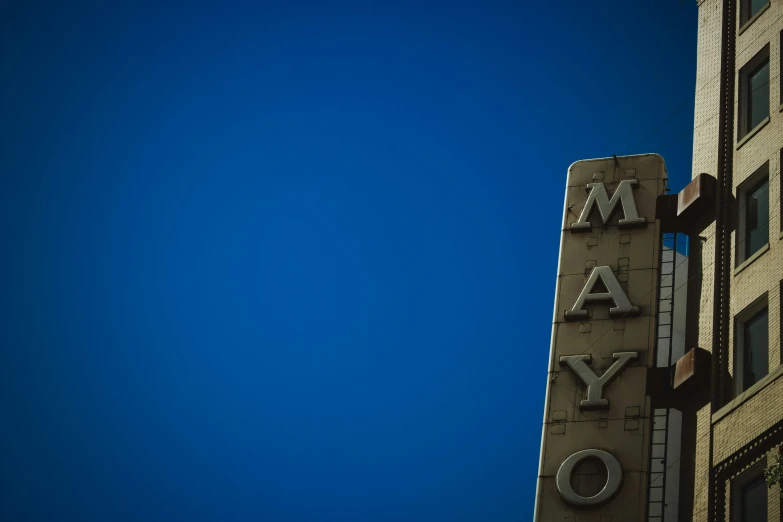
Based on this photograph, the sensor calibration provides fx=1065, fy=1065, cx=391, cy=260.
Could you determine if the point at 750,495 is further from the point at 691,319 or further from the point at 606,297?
the point at 606,297

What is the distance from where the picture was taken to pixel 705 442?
32.2 metres

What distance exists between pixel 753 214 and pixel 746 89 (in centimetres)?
547

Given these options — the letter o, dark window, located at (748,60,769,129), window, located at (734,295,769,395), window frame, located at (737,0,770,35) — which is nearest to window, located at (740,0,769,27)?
window frame, located at (737,0,770,35)

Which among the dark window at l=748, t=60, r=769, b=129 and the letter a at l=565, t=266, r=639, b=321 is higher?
the dark window at l=748, t=60, r=769, b=129

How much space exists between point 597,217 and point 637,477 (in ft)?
32.6

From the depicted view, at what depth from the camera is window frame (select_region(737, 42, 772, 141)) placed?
36.1 meters

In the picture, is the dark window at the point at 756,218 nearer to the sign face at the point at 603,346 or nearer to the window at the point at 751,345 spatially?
the window at the point at 751,345

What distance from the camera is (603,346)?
35.3 metres

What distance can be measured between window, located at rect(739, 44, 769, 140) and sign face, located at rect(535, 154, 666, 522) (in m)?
3.53

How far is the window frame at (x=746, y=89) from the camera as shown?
118 feet

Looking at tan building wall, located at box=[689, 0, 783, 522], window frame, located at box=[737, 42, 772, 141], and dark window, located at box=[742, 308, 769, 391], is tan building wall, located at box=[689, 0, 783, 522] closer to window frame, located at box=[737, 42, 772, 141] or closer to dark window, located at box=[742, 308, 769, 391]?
window frame, located at box=[737, 42, 772, 141]

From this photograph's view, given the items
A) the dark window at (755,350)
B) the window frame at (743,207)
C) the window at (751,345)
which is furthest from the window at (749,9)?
the dark window at (755,350)

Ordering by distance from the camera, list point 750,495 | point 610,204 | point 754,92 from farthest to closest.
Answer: point 610,204, point 754,92, point 750,495

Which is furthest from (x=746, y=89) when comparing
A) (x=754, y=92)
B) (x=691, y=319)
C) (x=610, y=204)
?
(x=691, y=319)
